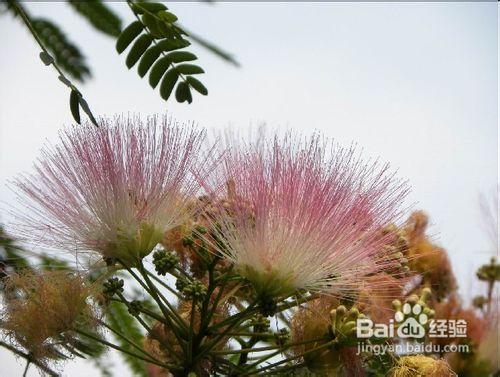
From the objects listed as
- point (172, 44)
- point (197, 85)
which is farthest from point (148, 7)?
point (197, 85)

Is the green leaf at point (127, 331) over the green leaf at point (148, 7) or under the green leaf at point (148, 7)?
under

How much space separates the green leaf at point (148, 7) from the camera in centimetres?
238

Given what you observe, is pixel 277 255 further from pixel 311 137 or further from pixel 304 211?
pixel 311 137

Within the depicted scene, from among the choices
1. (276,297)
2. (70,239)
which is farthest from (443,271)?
(70,239)

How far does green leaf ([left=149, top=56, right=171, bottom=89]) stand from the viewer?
264 cm

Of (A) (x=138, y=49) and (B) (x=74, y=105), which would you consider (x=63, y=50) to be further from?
(B) (x=74, y=105)

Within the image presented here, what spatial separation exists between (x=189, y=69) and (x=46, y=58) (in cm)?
60

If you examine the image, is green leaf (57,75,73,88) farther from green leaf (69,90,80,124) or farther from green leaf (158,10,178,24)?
green leaf (158,10,178,24)

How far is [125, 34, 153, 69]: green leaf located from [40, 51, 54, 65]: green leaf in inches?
15.6

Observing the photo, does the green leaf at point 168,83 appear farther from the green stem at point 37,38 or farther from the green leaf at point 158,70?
the green stem at point 37,38

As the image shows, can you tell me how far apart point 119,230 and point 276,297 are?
61cm

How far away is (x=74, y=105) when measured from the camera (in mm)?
2297

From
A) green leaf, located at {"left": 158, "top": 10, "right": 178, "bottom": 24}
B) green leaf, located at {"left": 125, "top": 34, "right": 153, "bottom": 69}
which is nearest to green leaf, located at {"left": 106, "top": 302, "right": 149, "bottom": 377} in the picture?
green leaf, located at {"left": 125, "top": 34, "right": 153, "bottom": 69}

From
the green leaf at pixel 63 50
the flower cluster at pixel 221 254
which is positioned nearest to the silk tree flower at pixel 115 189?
the flower cluster at pixel 221 254
